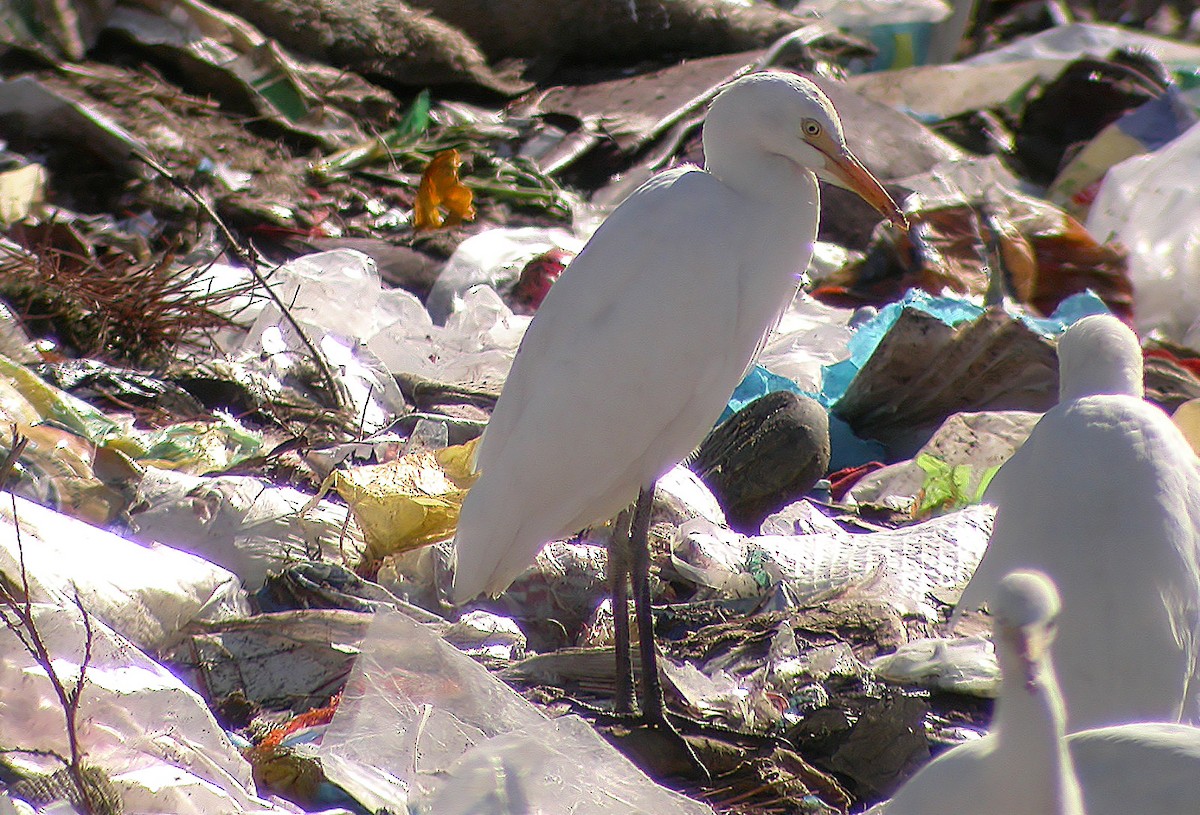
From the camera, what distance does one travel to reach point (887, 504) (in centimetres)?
403

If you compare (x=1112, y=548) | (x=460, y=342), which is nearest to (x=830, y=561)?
(x=1112, y=548)

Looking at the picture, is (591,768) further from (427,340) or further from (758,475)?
(427,340)

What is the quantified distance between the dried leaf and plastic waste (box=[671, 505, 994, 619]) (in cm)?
289

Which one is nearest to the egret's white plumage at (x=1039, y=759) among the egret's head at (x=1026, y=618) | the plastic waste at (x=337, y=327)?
the egret's head at (x=1026, y=618)

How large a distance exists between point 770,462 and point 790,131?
4.32ft

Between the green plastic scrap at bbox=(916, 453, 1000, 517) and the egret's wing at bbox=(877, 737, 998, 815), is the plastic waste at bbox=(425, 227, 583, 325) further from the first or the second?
the egret's wing at bbox=(877, 737, 998, 815)

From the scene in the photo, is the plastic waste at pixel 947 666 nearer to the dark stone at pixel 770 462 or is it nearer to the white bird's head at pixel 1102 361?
the white bird's head at pixel 1102 361

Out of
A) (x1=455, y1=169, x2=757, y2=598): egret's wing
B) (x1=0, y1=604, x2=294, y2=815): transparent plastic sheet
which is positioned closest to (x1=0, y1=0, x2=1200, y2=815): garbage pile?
(x1=0, y1=604, x2=294, y2=815): transparent plastic sheet

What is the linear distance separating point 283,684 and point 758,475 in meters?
1.60

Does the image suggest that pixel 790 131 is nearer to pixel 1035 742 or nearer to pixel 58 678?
pixel 1035 742

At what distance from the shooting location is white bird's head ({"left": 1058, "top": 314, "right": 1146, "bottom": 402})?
262 centimetres

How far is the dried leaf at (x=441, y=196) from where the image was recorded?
5988mm

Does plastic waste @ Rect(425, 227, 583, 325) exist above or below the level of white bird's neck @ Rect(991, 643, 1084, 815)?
below

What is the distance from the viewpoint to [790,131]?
287 centimetres
